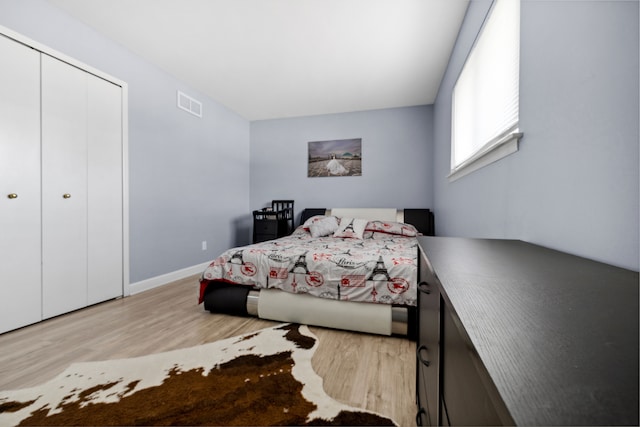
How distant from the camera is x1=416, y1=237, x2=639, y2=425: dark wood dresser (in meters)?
0.20

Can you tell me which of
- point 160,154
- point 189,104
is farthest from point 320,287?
point 189,104

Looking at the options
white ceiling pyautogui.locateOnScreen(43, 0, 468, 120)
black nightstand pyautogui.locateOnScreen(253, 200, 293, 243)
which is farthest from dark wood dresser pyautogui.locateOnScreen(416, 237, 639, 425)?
black nightstand pyautogui.locateOnScreen(253, 200, 293, 243)

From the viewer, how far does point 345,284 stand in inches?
72.6

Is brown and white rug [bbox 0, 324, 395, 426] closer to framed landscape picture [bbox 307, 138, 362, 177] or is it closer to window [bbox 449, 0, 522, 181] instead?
window [bbox 449, 0, 522, 181]

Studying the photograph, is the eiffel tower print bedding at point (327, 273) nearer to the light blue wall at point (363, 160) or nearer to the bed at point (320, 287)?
the bed at point (320, 287)

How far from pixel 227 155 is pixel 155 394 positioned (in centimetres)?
344

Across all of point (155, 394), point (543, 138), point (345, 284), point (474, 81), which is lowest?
point (155, 394)

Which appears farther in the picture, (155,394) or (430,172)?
(430,172)

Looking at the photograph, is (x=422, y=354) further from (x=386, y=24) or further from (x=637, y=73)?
(x=386, y=24)

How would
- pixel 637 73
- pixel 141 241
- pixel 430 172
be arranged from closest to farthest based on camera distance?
pixel 637 73, pixel 141 241, pixel 430 172

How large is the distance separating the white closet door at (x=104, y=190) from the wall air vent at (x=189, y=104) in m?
0.74

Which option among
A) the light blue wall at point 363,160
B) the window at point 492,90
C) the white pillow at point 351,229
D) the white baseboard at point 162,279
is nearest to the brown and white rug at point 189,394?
the white baseboard at point 162,279

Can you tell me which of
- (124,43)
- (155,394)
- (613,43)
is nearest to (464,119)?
(613,43)

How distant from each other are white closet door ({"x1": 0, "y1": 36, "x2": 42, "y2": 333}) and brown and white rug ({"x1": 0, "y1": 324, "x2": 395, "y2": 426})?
3.12 feet
